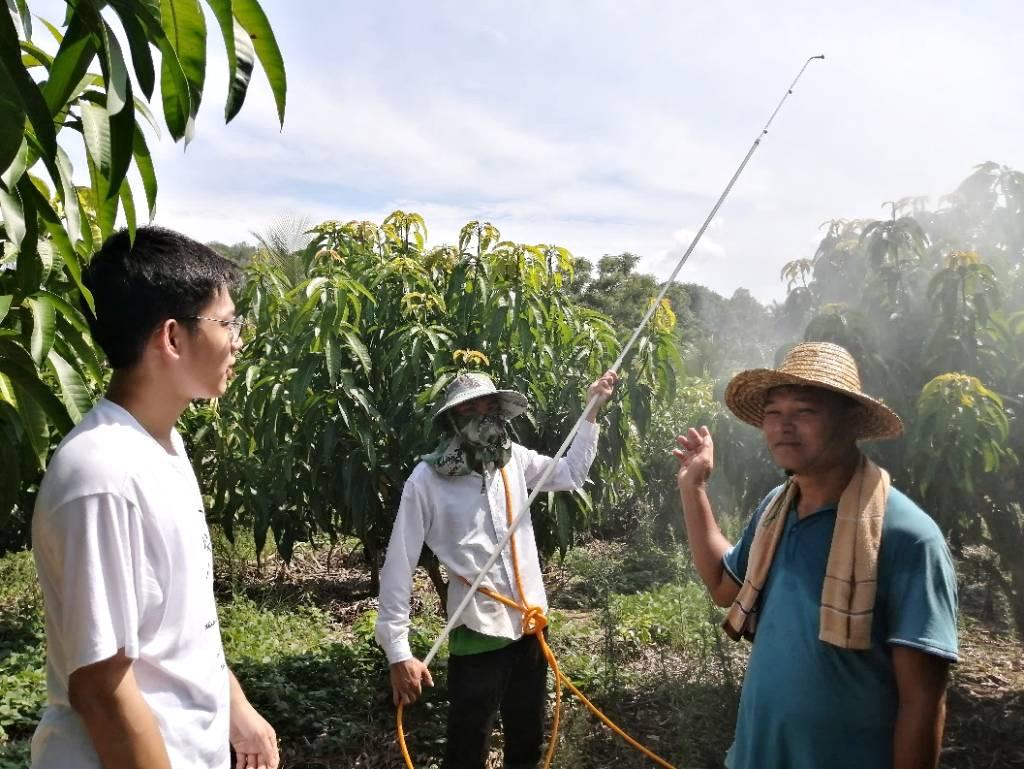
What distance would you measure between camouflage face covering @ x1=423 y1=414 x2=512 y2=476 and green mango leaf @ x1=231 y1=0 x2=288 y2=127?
2047 millimetres

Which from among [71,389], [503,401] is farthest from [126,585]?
[503,401]

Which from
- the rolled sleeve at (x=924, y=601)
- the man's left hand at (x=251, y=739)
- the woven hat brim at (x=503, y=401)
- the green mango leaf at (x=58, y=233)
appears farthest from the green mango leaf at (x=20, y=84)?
the woven hat brim at (x=503, y=401)

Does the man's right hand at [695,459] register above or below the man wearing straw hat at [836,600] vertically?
above

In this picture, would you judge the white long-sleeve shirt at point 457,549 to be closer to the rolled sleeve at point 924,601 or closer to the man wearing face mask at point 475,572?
the man wearing face mask at point 475,572

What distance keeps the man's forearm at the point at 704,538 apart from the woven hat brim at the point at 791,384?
25 centimetres

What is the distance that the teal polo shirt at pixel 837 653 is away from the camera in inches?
70.1

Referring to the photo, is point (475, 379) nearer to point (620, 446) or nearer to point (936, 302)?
point (620, 446)

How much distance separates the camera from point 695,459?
243 cm

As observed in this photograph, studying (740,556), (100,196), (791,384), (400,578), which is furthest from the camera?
(400,578)

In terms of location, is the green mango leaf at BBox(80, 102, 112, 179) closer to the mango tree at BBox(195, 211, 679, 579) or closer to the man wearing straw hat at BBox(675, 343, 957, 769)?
the man wearing straw hat at BBox(675, 343, 957, 769)

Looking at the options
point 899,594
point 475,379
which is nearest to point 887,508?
point 899,594

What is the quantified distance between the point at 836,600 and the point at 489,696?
1.63m

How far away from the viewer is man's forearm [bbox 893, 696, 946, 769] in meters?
1.75

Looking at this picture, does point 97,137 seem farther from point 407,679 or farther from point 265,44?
point 407,679
